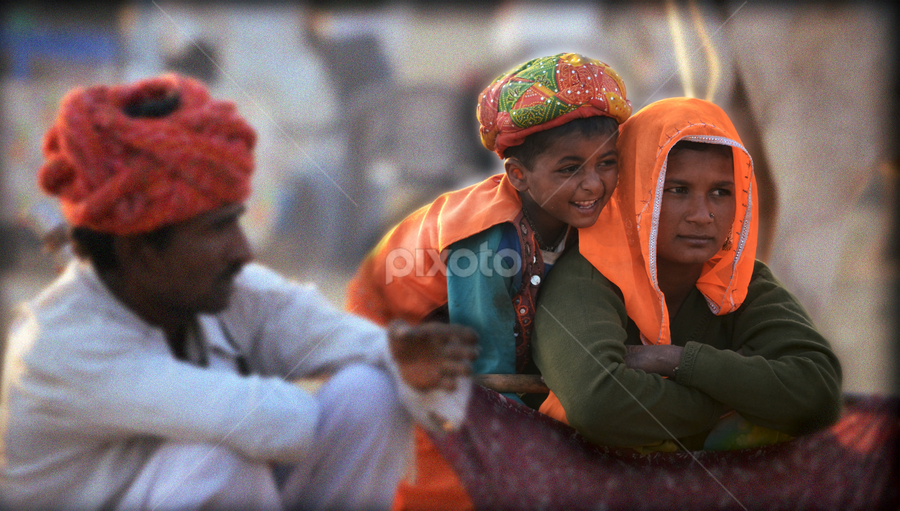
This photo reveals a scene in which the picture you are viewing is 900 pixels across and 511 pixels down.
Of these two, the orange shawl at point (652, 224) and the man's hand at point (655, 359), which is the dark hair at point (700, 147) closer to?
the orange shawl at point (652, 224)

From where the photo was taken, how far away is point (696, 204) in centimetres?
157

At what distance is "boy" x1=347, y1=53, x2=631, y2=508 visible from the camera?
1.57 meters

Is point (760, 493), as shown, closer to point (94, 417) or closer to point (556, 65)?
point (556, 65)

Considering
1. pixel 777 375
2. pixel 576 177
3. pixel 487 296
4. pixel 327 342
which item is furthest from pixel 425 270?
pixel 777 375

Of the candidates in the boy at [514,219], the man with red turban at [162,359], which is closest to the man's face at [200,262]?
the man with red turban at [162,359]

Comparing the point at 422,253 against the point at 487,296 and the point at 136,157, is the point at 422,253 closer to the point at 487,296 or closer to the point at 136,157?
the point at 487,296

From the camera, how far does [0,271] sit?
190 centimetres

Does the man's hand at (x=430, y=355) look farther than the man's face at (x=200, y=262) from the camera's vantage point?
Yes

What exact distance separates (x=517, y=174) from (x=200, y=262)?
85 cm

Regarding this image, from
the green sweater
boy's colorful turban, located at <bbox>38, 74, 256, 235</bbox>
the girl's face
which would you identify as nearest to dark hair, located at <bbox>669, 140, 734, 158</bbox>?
the girl's face

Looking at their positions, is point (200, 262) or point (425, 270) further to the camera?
point (425, 270)

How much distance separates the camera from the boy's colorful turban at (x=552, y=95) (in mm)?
1562

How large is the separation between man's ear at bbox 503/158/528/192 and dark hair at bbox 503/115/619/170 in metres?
0.02

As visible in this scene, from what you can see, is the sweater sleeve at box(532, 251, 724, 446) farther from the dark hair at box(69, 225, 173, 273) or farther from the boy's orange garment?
the dark hair at box(69, 225, 173, 273)
